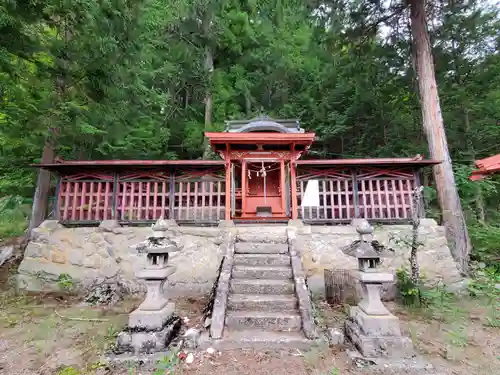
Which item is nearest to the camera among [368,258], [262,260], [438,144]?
[368,258]

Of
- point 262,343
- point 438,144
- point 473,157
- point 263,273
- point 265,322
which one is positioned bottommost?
point 262,343

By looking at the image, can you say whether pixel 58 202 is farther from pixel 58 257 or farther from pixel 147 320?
pixel 147 320

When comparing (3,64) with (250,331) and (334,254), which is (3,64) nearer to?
(250,331)

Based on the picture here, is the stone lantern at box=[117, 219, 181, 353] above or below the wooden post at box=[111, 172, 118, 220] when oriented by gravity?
below

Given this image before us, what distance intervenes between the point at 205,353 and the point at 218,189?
4.10 meters

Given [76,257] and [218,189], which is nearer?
[76,257]

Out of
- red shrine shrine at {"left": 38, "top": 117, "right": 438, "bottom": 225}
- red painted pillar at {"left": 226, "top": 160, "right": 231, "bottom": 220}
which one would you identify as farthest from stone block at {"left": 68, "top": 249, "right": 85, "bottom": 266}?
red painted pillar at {"left": 226, "top": 160, "right": 231, "bottom": 220}

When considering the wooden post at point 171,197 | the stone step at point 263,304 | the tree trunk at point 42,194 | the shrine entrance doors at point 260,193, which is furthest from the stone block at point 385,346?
the tree trunk at point 42,194

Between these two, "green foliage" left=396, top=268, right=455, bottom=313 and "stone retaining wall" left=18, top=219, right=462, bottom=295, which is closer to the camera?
"green foliage" left=396, top=268, right=455, bottom=313

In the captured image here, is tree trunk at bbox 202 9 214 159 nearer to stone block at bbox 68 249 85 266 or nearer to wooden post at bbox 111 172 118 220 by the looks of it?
wooden post at bbox 111 172 118 220

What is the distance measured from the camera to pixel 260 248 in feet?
18.4

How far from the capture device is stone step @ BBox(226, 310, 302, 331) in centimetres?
398

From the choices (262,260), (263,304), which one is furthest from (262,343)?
(262,260)

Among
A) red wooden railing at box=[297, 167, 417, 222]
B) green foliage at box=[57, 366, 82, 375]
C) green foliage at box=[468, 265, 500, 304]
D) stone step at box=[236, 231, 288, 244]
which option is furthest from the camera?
red wooden railing at box=[297, 167, 417, 222]
